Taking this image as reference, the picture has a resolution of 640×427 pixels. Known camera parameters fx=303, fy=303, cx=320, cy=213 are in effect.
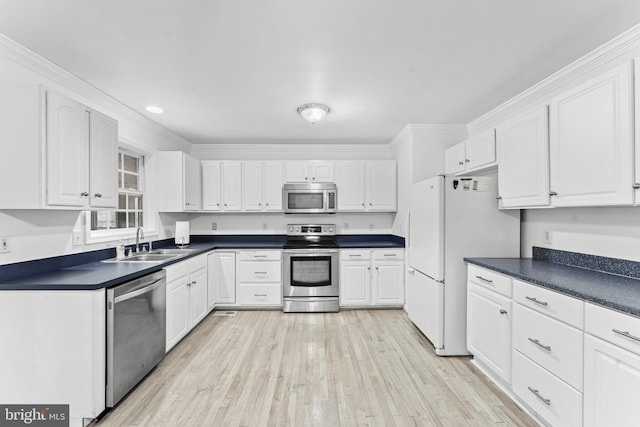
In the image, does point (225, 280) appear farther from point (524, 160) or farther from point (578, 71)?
point (578, 71)

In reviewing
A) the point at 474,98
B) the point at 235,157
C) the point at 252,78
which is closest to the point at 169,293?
the point at 252,78

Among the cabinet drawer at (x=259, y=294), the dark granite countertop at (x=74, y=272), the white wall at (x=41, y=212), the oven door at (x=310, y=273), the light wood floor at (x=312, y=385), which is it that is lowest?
the light wood floor at (x=312, y=385)

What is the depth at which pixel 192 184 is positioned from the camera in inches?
162

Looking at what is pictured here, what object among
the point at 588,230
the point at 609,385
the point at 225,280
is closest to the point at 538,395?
the point at 609,385

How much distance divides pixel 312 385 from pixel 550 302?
5.64 feet

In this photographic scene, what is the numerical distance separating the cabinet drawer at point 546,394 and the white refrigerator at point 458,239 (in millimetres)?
793

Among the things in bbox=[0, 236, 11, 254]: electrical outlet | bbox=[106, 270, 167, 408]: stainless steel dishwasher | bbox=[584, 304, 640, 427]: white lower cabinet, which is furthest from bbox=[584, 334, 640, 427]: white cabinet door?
bbox=[0, 236, 11, 254]: electrical outlet

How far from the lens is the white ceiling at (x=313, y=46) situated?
163cm

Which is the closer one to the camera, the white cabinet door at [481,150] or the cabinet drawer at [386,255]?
the white cabinet door at [481,150]

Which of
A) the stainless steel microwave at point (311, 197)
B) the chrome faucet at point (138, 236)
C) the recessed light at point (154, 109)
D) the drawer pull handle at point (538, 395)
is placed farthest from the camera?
the stainless steel microwave at point (311, 197)

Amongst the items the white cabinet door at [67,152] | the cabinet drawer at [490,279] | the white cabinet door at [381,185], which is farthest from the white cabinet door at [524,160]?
the white cabinet door at [67,152]

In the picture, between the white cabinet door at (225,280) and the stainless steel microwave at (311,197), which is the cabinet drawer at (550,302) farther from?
the white cabinet door at (225,280)

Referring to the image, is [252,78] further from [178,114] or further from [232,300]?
[232,300]

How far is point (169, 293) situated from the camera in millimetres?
2861
